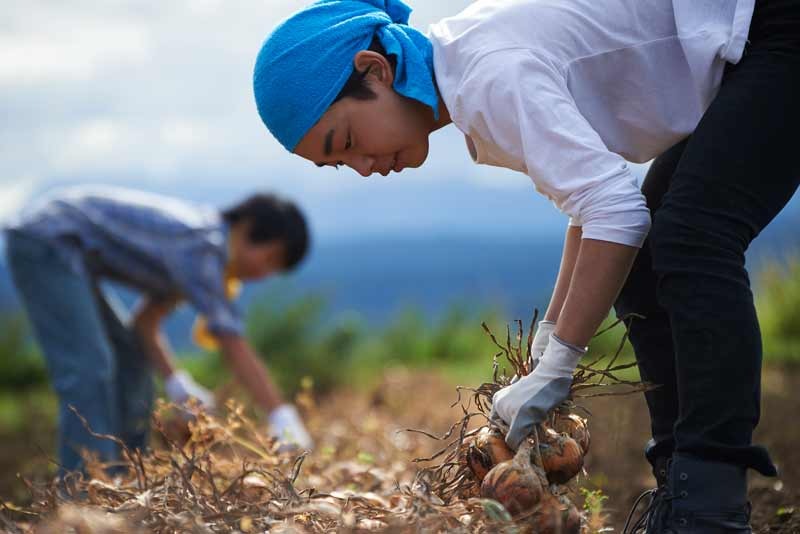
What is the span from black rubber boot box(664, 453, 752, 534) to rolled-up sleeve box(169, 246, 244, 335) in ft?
7.89


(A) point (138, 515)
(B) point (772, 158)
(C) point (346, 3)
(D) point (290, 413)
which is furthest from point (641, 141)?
(D) point (290, 413)

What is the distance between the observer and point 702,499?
1.41 meters

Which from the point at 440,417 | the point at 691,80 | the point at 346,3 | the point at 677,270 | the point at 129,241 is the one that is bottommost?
the point at 440,417

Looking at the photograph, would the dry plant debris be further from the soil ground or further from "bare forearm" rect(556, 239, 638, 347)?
the soil ground

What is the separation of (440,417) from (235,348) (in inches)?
53.7

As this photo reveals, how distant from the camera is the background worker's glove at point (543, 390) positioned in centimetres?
153

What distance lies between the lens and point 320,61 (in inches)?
68.5

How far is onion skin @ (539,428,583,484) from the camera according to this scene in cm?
154

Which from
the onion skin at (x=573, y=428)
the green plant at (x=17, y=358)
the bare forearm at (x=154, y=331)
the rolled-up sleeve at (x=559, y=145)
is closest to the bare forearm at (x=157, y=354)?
the bare forearm at (x=154, y=331)

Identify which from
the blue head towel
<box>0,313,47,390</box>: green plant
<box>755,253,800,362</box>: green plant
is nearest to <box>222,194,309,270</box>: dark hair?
the blue head towel

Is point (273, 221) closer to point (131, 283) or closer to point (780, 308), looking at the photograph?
point (131, 283)

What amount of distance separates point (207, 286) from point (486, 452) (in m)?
2.18

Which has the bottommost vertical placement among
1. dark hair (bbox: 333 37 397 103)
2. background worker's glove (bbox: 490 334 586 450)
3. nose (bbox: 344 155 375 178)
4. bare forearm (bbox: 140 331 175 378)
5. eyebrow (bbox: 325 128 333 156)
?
bare forearm (bbox: 140 331 175 378)

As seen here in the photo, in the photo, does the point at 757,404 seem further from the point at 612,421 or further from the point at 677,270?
the point at 612,421
